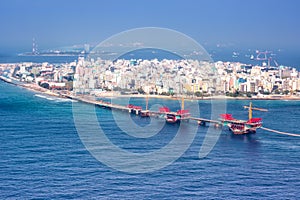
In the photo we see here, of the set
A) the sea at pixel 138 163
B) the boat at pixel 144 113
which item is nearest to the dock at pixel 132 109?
the boat at pixel 144 113

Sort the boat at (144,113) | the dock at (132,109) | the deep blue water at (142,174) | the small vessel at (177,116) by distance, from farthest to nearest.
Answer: the boat at (144,113) → the small vessel at (177,116) → the dock at (132,109) → the deep blue water at (142,174)

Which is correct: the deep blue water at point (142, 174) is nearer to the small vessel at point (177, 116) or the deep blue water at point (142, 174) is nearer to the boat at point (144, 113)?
the small vessel at point (177, 116)

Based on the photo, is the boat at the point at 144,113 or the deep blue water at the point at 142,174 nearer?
the deep blue water at the point at 142,174

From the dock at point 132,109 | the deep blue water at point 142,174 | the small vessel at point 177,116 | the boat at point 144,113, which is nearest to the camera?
the deep blue water at point 142,174

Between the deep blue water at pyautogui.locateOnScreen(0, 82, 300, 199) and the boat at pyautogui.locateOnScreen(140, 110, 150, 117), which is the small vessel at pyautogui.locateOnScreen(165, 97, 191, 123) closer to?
the deep blue water at pyautogui.locateOnScreen(0, 82, 300, 199)

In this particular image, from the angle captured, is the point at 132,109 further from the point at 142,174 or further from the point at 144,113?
the point at 142,174

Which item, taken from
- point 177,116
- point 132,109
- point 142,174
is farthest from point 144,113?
point 142,174

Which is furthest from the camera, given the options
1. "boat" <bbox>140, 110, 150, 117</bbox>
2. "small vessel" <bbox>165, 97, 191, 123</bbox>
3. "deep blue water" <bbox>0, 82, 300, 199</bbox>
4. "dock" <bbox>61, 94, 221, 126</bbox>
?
"boat" <bbox>140, 110, 150, 117</bbox>

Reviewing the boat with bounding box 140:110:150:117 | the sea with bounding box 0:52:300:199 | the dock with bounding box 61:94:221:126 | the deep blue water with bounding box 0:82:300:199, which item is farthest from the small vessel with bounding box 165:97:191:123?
the boat with bounding box 140:110:150:117

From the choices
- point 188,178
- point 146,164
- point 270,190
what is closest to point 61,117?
point 146,164
